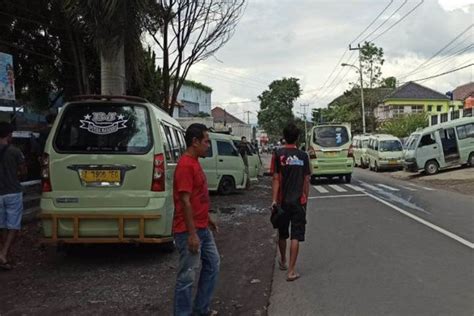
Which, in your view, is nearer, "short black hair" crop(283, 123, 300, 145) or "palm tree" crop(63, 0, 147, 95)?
"short black hair" crop(283, 123, 300, 145)

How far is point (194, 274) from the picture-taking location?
4.86m

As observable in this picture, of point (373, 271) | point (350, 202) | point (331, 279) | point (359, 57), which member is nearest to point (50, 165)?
point (331, 279)

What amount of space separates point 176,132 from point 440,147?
19396 mm

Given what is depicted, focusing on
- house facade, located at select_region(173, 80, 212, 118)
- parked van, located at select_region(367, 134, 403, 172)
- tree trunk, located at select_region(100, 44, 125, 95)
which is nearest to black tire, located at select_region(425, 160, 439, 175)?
parked van, located at select_region(367, 134, 403, 172)

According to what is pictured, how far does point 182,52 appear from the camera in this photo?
1845cm

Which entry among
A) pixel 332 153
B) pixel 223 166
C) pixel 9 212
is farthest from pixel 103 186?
pixel 332 153

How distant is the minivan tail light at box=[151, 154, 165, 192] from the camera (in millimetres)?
7156

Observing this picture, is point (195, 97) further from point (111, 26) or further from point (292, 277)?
point (292, 277)

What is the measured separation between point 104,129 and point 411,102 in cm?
7874

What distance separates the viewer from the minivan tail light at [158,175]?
23.5 feet

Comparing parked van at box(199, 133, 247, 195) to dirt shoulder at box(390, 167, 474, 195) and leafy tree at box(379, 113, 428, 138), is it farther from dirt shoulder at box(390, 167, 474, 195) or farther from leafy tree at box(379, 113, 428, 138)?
leafy tree at box(379, 113, 428, 138)

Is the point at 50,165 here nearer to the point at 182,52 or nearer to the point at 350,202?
the point at 350,202

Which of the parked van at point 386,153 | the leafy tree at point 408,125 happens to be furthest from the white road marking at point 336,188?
the leafy tree at point 408,125

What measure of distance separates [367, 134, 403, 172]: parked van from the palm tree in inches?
925
